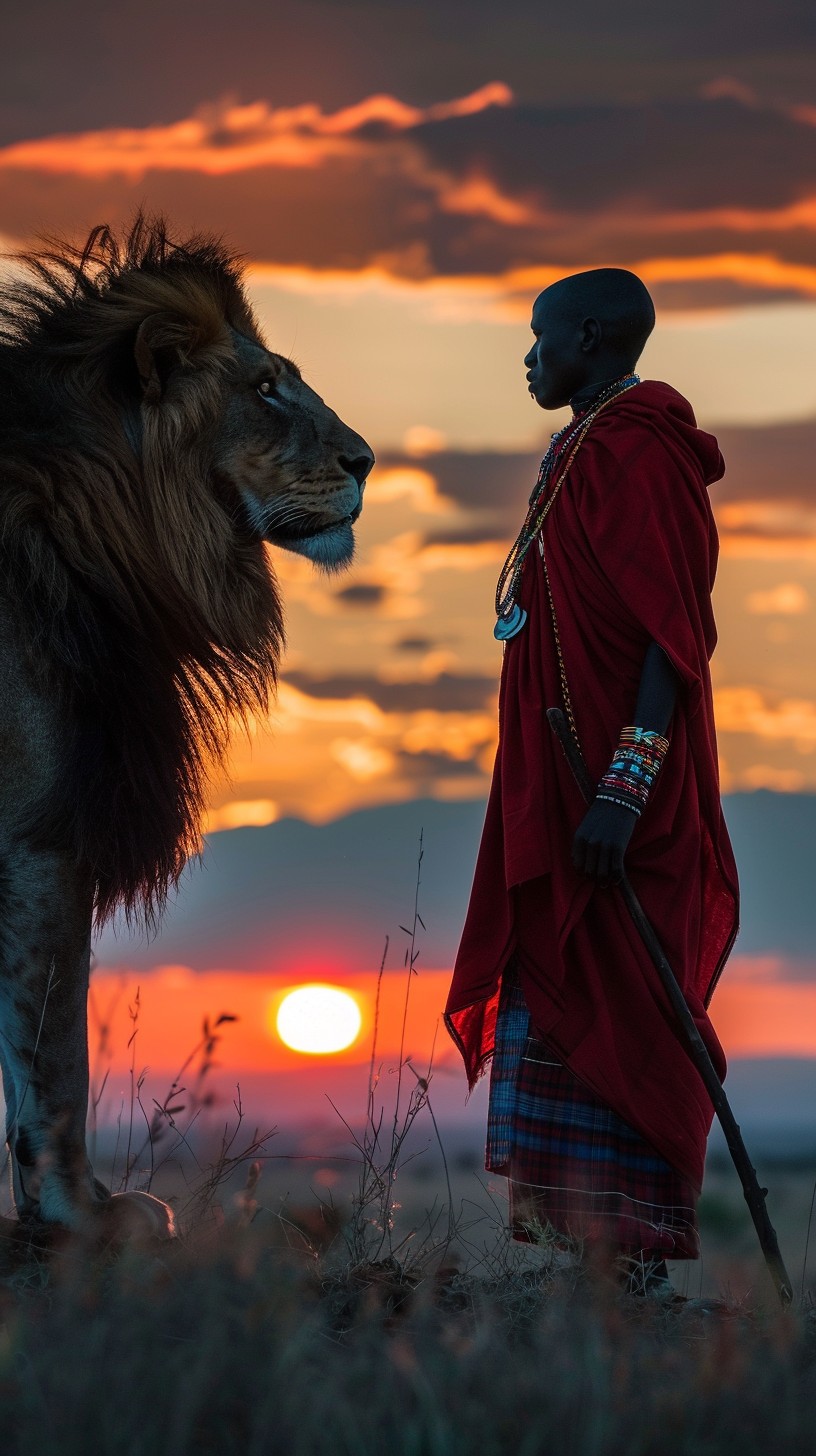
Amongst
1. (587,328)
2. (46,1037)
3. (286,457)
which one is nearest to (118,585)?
(286,457)

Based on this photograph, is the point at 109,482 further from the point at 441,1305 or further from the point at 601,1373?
the point at 601,1373

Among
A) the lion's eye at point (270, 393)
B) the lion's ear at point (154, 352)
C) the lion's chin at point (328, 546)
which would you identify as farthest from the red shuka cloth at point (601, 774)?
the lion's ear at point (154, 352)

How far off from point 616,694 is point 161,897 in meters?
1.40

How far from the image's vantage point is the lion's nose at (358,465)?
15.2 feet

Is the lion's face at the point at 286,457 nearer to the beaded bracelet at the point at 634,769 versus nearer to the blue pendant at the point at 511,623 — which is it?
the blue pendant at the point at 511,623

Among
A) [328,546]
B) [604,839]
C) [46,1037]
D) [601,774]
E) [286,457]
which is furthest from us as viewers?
[328,546]

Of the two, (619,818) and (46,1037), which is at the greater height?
(619,818)

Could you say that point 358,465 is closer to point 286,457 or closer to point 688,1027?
point 286,457

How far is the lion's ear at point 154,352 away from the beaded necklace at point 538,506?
103cm

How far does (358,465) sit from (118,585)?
2.83 ft

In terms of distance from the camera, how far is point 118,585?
167 inches

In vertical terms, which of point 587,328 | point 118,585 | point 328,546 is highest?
point 587,328

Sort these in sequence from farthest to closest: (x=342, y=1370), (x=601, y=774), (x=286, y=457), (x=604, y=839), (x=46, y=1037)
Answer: (x=286, y=457)
(x=601, y=774)
(x=46, y=1037)
(x=604, y=839)
(x=342, y=1370)

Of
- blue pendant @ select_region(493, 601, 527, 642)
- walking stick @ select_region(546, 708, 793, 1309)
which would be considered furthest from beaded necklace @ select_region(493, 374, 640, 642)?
walking stick @ select_region(546, 708, 793, 1309)
